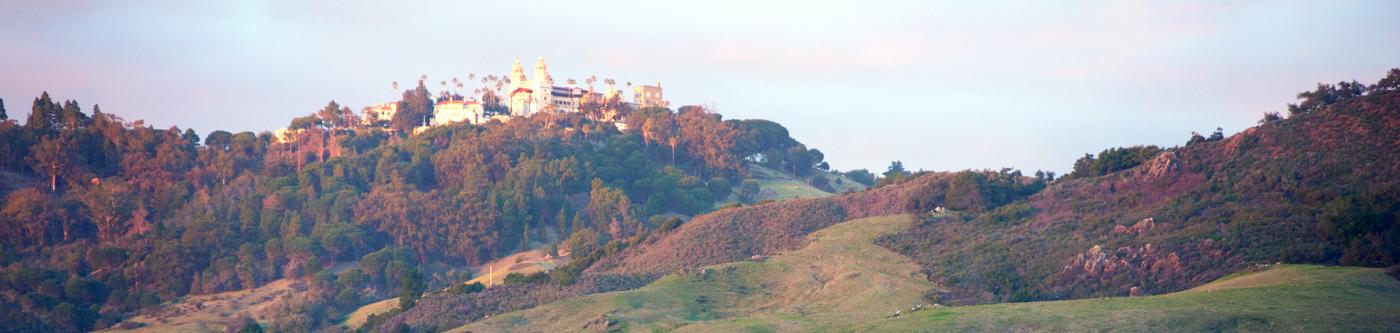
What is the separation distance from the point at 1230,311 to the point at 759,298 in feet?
86.5

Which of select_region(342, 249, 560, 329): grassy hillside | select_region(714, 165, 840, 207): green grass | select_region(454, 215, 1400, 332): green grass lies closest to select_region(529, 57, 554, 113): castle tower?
select_region(714, 165, 840, 207): green grass

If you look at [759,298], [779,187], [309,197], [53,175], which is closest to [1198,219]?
[759,298]

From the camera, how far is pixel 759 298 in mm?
61531

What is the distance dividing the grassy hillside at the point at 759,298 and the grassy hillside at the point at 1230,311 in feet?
24.7

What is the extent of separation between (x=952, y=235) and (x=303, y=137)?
8526 cm

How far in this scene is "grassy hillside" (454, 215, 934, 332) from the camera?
53812 mm

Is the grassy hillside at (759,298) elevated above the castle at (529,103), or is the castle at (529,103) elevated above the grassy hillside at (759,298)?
the castle at (529,103)

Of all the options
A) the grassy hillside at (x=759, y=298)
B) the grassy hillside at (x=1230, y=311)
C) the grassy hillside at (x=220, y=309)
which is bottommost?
the grassy hillside at (x=220, y=309)

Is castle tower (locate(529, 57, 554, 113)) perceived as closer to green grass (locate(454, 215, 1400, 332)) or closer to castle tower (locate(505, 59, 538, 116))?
castle tower (locate(505, 59, 538, 116))

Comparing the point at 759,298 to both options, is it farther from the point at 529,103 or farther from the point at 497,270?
the point at 529,103

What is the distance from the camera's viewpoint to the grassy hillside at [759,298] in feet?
177

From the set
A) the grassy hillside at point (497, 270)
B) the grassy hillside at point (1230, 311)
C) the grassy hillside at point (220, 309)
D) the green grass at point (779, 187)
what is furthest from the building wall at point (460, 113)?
the grassy hillside at point (1230, 311)

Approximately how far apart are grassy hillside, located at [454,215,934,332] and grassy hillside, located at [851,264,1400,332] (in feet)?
24.7

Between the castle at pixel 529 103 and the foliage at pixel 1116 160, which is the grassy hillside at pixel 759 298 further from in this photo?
the castle at pixel 529 103
